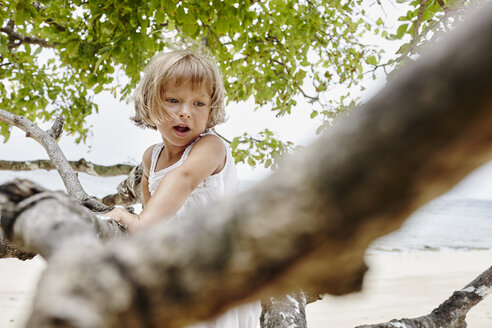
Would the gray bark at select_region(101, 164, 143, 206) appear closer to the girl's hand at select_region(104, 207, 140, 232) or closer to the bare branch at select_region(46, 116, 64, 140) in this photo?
the bare branch at select_region(46, 116, 64, 140)

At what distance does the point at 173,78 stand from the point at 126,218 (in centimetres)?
109

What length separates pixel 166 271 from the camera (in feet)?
1.54

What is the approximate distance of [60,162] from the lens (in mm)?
2670

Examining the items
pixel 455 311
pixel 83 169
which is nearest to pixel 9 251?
pixel 455 311

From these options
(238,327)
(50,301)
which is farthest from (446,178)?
(238,327)

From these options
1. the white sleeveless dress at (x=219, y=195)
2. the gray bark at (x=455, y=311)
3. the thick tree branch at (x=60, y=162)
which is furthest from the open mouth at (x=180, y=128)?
the gray bark at (x=455, y=311)

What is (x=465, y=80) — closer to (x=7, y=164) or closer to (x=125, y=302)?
(x=125, y=302)

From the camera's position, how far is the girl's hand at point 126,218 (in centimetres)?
165

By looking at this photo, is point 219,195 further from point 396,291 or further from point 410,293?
point 396,291

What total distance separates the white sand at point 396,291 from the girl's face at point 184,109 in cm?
388

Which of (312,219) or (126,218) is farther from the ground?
(126,218)

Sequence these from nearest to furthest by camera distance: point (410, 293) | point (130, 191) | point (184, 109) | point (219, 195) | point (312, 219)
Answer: point (312, 219), point (184, 109), point (219, 195), point (130, 191), point (410, 293)

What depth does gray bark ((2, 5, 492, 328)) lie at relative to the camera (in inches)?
14.3

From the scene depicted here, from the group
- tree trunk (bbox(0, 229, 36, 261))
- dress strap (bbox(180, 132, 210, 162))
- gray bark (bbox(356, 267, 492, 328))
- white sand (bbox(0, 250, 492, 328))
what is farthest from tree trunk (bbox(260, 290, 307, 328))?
white sand (bbox(0, 250, 492, 328))
